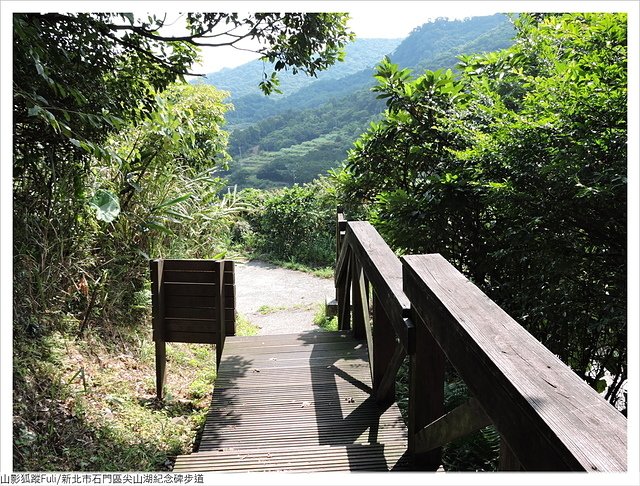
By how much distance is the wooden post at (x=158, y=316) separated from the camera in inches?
178

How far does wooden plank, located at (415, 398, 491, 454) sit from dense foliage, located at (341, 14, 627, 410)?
1.39 meters

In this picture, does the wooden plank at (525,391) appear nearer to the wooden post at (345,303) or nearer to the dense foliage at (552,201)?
the dense foliage at (552,201)

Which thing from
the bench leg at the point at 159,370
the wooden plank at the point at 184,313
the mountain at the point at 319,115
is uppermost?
the mountain at the point at 319,115

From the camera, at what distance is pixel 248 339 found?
14.9 ft

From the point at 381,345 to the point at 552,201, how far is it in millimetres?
1351

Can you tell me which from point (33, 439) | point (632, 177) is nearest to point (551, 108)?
point (632, 177)

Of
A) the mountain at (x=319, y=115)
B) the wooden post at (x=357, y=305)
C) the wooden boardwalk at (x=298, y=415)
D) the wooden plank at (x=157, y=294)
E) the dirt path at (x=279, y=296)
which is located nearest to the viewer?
the wooden boardwalk at (x=298, y=415)

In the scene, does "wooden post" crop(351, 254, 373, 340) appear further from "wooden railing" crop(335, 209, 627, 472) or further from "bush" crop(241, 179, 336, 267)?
"bush" crop(241, 179, 336, 267)

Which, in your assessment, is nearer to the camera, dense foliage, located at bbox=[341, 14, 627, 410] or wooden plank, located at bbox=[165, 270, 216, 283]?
dense foliage, located at bbox=[341, 14, 627, 410]

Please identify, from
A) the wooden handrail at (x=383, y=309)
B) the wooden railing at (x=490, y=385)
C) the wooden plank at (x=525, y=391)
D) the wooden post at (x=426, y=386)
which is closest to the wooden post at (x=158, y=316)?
the wooden handrail at (x=383, y=309)

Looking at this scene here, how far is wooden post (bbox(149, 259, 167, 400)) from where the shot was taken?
4.52 m

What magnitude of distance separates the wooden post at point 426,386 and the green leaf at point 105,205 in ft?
13.0

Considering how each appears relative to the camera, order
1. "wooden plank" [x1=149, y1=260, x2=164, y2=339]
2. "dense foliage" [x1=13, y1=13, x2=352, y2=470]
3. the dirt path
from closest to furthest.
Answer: "dense foliage" [x1=13, y1=13, x2=352, y2=470]
"wooden plank" [x1=149, y1=260, x2=164, y2=339]
the dirt path

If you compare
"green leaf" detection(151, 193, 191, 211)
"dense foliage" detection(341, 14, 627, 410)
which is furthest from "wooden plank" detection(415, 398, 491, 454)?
"green leaf" detection(151, 193, 191, 211)
